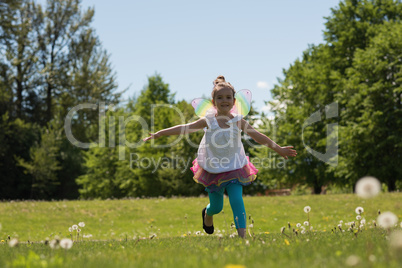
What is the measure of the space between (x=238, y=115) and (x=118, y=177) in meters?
38.9

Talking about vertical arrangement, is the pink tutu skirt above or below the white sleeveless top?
below

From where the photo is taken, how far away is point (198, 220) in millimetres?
17047

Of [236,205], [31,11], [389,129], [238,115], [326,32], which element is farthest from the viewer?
[31,11]

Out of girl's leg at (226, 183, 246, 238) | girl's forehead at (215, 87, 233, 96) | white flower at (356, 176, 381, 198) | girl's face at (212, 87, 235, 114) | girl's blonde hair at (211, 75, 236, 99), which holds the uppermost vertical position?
girl's blonde hair at (211, 75, 236, 99)

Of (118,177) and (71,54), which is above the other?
(71,54)

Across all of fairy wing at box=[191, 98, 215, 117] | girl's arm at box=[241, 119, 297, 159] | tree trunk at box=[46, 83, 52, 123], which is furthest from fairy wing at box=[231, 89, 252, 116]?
tree trunk at box=[46, 83, 52, 123]

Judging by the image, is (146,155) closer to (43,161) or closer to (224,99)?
(43,161)

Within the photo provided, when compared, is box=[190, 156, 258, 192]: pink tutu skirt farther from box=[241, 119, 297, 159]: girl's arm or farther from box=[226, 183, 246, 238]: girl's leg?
box=[241, 119, 297, 159]: girl's arm

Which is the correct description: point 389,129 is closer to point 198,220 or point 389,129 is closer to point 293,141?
point 293,141

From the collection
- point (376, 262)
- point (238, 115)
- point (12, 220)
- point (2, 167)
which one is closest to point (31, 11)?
point (2, 167)

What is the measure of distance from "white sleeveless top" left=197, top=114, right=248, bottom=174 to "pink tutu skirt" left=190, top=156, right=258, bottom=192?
8 cm

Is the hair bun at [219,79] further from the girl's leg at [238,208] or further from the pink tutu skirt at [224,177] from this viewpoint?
the girl's leg at [238,208]

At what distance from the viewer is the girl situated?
6.71m

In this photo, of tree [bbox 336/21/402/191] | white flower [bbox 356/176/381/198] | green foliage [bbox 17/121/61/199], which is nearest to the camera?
white flower [bbox 356/176/381/198]
